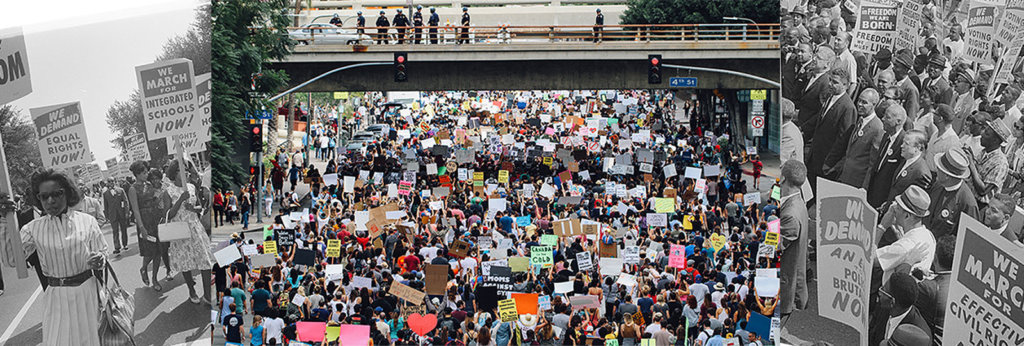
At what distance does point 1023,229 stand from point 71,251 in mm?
7003

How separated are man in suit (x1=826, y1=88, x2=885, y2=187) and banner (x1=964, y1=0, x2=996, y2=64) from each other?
1524 mm

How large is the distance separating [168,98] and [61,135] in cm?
103

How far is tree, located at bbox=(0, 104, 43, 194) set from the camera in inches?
333

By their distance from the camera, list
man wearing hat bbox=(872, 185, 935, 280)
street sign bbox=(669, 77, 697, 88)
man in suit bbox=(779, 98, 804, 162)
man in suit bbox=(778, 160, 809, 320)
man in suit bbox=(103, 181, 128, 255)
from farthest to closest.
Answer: street sign bbox=(669, 77, 697, 88)
man in suit bbox=(778, 160, 809, 320)
man in suit bbox=(779, 98, 804, 162)
man wearing hat bbox=(872, 185, 935, 280)
man in suit bbox=(103, 181, 128, 255)

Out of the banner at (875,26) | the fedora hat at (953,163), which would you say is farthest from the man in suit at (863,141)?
the fedora hat at (953,163)

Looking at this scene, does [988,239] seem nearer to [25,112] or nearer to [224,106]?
[25,112]

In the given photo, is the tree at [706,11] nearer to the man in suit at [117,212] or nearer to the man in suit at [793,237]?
the man in suit at [793,237]

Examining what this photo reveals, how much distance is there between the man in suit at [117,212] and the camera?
30.3 ft

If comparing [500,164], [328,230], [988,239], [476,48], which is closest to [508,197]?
[328,230]

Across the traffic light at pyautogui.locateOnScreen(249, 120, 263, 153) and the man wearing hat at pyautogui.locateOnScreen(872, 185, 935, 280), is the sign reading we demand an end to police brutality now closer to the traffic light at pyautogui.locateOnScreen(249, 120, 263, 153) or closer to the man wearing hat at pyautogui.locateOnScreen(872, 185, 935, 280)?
the man wearing hat at pyautogui.locateOnScreen(872, 185, 935, 280)

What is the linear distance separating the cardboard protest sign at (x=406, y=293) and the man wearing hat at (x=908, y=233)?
7.78 metres

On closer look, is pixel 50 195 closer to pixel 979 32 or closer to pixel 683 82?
pixel 979 32

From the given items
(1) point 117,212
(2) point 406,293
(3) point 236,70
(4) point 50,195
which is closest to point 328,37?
(3) point 236,70

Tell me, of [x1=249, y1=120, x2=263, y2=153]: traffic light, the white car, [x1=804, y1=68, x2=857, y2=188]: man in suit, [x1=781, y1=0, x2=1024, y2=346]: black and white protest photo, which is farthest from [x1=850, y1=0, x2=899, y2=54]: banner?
the white car
